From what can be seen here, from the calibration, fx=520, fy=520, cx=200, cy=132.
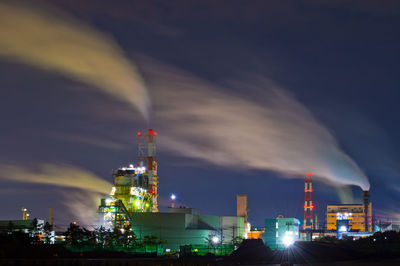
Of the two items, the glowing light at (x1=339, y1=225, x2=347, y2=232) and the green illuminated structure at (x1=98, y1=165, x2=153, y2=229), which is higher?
the green illuminated structure at (x1=98, y1=165, x2=153, y2=229)

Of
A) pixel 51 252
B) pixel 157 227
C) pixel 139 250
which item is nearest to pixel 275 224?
pixel 157 227

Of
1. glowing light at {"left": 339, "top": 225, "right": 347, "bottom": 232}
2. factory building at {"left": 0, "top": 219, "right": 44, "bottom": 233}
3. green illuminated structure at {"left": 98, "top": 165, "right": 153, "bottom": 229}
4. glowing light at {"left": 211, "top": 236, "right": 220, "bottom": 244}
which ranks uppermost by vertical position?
green illuminated structure at {"left": 98, "top": 165, "right": 153, "bottom": 229}

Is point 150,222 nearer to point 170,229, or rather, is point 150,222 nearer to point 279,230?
point 170,229

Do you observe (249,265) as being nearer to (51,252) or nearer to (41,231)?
(51,252)

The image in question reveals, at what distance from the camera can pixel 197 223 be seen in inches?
5310

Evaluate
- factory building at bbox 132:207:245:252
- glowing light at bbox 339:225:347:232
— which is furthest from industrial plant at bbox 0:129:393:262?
glowing light at bbox 339:225:347:232

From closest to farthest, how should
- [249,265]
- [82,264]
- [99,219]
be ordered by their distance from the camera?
[82,264]
[249,265]
[99,219]

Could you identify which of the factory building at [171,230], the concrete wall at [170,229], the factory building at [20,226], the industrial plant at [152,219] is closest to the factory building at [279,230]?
the industrial plant at [152,219]

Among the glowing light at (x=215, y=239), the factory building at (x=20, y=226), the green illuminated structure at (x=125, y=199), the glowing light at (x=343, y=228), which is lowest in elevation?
the glowing light at (x=215, y=239)

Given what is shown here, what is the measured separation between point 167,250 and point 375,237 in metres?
57.3

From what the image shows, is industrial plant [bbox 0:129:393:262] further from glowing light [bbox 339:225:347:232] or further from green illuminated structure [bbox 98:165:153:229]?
glowing light [bbox 339:225:347:232]

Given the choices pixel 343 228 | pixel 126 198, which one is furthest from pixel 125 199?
pixel 343 228

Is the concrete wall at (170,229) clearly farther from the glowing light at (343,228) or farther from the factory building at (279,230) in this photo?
the glowing light at (343,228)

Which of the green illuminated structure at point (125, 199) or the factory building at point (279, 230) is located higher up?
the green illuminated structure at point (125, 199)
